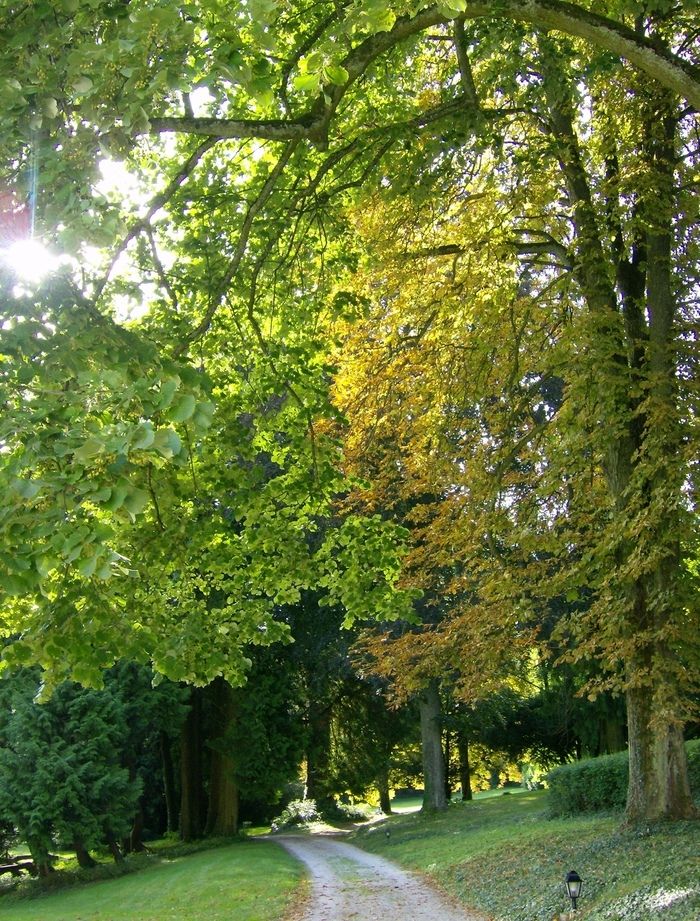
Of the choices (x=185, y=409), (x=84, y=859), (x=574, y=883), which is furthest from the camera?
(x=84, y=859)

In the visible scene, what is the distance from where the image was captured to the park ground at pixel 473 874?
33.1 ft

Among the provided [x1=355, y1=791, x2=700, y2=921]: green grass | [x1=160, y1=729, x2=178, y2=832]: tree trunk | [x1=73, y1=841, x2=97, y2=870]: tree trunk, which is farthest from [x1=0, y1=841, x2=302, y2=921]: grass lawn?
[x1=160, y1=729, x2=178, y2=832]: tree trunk

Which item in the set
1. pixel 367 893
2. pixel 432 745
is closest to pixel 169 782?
pixel 432 745

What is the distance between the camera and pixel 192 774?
30.2 meters

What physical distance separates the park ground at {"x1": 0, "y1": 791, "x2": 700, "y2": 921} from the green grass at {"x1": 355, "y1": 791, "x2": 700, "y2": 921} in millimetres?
27

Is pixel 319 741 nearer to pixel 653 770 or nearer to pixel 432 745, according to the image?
pixel 432 745

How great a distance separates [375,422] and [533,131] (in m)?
5.23

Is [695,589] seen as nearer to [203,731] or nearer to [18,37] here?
[18,37]

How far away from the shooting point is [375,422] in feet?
47.8

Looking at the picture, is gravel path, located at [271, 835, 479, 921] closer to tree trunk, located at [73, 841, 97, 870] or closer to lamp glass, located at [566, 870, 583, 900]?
lamp glass, located at [566, 870, 583, 900]

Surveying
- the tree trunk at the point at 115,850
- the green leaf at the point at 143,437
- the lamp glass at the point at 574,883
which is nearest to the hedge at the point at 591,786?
the lamp glass at the point at 574,883

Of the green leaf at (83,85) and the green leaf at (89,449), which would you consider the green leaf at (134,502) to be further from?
the green leaf at (83,85)

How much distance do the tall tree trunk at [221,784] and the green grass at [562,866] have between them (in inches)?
356

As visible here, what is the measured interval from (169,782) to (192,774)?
9.58 ft
